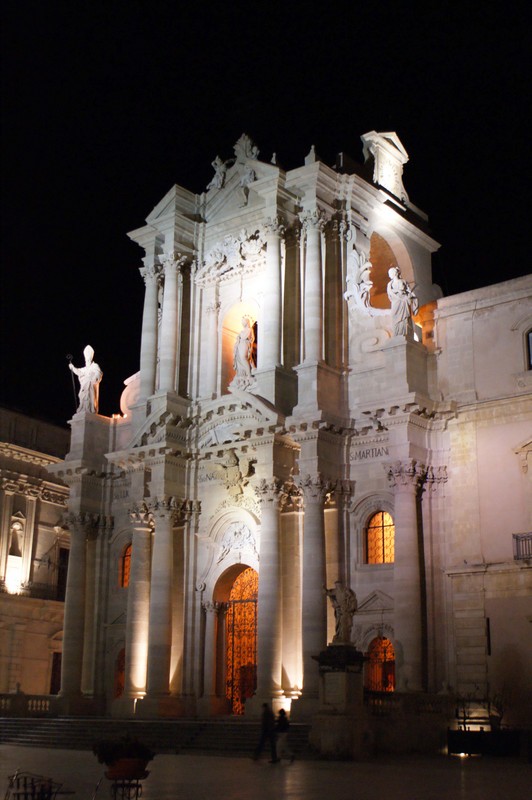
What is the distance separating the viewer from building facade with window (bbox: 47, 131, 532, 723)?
92.5 feet

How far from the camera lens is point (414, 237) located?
36312mm

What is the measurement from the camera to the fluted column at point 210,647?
106ft

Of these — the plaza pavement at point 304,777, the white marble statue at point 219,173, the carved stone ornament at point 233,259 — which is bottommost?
the plaza pavement at point 304,777

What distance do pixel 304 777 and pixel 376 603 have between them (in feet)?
36.9

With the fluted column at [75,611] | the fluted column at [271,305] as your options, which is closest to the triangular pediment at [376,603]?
the fluted column at [271,305]

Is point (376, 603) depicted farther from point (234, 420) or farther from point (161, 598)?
point (234, 420)

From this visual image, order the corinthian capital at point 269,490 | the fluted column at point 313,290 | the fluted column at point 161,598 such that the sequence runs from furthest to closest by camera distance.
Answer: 1. the fluted column at point 161,598
2. the fluted column at point 313,290
3. the corinthian capital at point 269,490

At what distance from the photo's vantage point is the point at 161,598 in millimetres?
32062

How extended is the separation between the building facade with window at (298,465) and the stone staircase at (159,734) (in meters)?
2.13

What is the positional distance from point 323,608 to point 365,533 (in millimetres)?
2882

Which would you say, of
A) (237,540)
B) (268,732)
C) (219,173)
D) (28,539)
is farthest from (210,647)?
(219,173)

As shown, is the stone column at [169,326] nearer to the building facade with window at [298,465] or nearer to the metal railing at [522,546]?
the building facade with window at [298,465]

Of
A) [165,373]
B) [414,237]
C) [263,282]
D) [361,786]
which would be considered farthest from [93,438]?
[361,786]

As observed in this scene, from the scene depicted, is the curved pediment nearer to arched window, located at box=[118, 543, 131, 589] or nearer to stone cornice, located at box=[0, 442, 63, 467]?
arched window, located at box=[118, 543, 131, 589]
